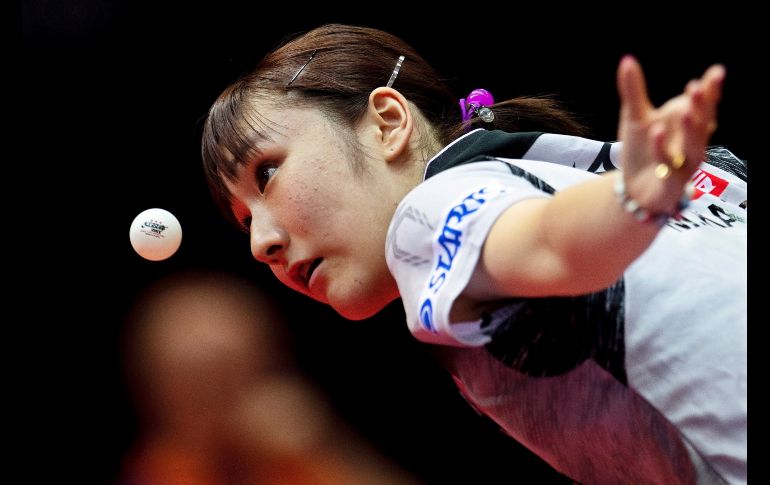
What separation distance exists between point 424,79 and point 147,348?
0.86 meters

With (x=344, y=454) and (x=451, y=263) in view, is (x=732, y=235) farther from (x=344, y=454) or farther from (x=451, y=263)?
(x=344, y=454)

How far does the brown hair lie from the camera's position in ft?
3.01

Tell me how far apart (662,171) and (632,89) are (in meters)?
0.05

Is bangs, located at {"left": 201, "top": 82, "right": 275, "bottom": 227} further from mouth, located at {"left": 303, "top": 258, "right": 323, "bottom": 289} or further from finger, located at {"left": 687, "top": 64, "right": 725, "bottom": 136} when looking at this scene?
finger, located at {"left": 687, "top": 64, "right": 725, "bottom": 136}

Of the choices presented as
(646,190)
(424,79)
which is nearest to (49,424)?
(424,79)

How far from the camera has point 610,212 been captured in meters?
0.48

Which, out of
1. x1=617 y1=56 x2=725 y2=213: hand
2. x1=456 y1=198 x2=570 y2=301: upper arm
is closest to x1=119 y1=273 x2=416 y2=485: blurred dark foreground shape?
x1=456 y1=198 x2=570 y2=301: upper arm

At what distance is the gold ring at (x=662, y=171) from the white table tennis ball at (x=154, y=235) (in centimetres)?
98

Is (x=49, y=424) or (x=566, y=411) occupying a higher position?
(x=566, y=411)

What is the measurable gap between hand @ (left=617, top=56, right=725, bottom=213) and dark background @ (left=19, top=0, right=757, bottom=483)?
3.00ft

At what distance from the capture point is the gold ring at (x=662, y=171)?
45 cm

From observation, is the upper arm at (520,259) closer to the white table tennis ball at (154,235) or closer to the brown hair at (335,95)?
the brown hair at (335,95)

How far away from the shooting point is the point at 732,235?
76cm

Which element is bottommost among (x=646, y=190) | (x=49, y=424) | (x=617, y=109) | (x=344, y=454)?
(x=344, y=454)
